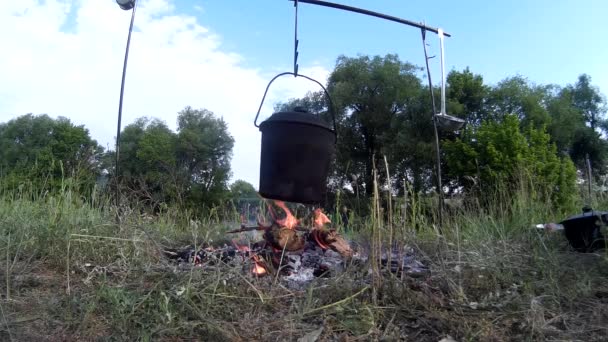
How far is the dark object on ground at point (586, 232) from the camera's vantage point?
9.20 ft

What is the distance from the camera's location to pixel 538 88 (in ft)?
99.2

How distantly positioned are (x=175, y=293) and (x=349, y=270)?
2.78 feet

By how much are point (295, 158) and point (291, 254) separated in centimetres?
75

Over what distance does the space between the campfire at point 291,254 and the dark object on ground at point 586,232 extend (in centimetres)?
107

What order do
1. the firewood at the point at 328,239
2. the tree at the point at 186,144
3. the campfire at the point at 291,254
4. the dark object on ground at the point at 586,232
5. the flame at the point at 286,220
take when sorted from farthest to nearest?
the tree at the point at 186,144 → the firewood at the point at 328,239 → the flame at the point at 286,220 → the dark object on ground at the point at 586,232 → the campfire at the point at 291,254

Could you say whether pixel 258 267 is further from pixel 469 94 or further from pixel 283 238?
pixel 469 94

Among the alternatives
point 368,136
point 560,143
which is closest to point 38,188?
point 368,136

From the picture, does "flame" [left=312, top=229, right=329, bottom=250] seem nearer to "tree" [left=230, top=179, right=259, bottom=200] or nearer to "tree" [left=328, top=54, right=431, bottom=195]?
"tree" [left=230, top=179, right=259, bottom=200]

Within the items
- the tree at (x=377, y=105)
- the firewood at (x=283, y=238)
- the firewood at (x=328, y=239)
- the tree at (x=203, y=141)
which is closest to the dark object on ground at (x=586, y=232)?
the firewood at (x=328, y=239)

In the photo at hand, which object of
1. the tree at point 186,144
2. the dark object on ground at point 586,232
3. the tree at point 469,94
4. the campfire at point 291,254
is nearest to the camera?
the campfire at point 291,254

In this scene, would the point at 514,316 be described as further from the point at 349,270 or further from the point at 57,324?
the point at 57,324

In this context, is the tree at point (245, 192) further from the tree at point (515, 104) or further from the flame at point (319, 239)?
the tree at point (515, 104)

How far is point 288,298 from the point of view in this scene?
7.48 ft

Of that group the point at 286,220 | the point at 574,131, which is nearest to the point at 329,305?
the point at 286,220
